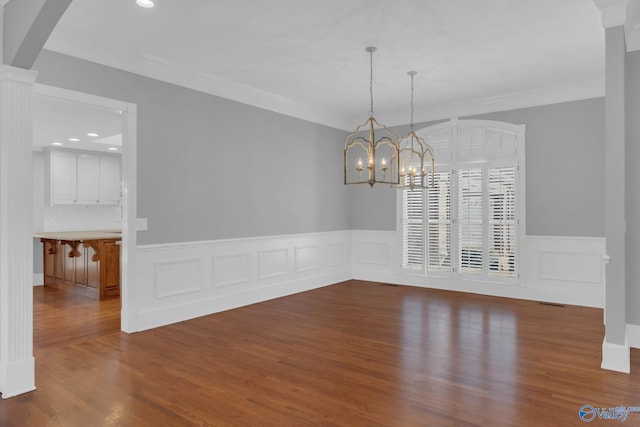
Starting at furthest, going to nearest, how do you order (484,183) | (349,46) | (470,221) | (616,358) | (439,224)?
(439,224) → (470,221) → (484,183) → (349,46) → (616,358)

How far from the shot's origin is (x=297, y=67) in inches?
193

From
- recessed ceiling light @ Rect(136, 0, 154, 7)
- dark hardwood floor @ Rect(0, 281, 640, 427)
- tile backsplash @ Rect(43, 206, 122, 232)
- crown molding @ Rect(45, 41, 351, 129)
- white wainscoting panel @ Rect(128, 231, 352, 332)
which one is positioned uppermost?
recessed ceiling light @ Rect(136, 0, 154, 7)

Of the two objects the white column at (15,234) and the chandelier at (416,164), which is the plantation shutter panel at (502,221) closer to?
the chandelier at (416,164)

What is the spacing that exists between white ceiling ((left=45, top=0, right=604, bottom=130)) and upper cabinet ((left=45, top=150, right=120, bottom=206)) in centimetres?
529


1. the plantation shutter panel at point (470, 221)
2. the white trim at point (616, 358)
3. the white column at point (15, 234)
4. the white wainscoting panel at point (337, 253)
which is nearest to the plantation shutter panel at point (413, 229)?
the plantation shutter panel at point (470, 221)

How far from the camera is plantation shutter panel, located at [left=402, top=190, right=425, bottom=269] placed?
697 cm

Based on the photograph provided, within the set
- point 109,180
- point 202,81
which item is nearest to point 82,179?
point 109,180

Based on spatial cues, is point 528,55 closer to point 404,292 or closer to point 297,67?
point 297,67

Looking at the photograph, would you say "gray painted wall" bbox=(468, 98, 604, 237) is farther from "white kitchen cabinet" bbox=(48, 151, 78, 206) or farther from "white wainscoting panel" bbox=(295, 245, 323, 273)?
"white kitchen cabinet" bbox=(48, 151, 78, 206)

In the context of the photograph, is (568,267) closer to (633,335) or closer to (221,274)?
(633,335)

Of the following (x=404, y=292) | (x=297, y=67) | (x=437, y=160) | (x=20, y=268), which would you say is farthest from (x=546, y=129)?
(x=20, y=268)
